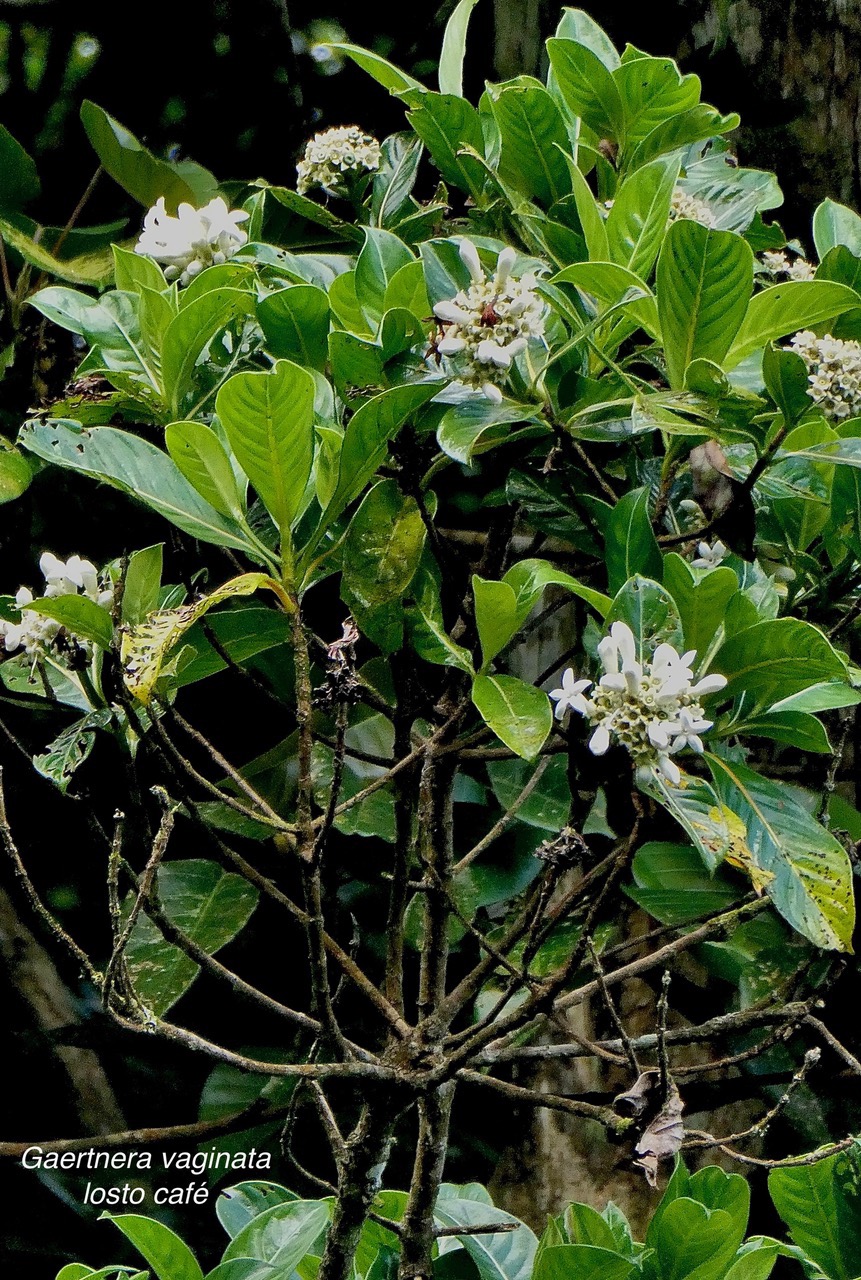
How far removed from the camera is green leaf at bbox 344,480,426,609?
2.06ft

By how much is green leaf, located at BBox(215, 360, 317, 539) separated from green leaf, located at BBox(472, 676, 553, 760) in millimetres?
152

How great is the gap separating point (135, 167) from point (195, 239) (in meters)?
0.67

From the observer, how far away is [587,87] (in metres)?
0.73

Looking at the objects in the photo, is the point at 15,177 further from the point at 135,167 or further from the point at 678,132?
the point at 678,132

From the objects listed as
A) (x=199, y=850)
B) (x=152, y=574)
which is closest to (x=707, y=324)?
(x=152, y=574)

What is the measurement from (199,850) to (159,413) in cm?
78

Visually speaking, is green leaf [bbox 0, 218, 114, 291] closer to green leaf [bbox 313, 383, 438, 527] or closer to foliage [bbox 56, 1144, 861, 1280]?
green leaf [bbox 313, 383, 438, 527]

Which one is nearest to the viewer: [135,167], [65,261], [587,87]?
[587,87]

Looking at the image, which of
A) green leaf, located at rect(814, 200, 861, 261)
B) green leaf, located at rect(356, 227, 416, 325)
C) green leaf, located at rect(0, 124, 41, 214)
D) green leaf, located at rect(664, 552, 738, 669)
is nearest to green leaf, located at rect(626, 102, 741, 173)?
green leaf, located at rect(814, 200, 861, 261)

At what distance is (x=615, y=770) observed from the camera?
56 cm

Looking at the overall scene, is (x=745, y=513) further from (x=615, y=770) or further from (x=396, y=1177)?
(x=396, y=1177)

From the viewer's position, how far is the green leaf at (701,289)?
0.59 meters

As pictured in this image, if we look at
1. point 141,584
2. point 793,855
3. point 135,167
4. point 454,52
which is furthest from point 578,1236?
point 135,167

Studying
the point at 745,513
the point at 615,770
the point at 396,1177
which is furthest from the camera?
the point at 396,1177
